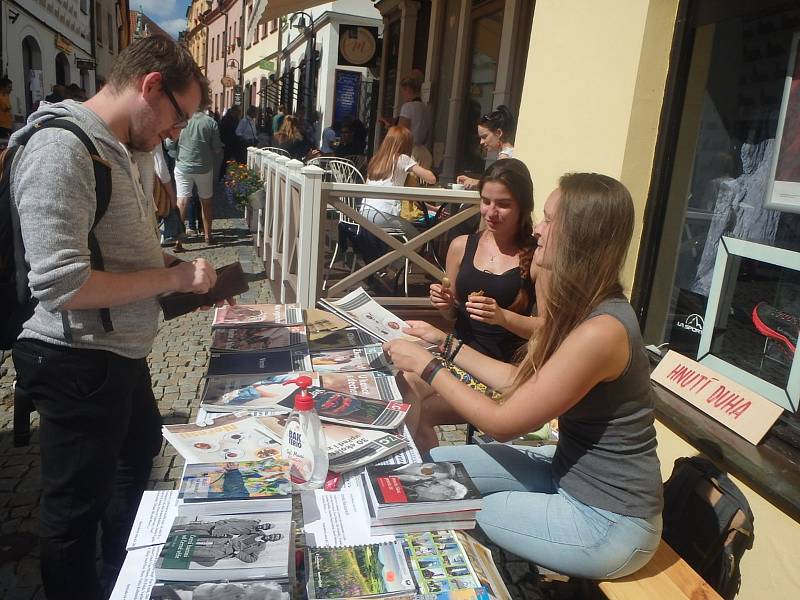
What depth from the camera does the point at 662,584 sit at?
1.90m

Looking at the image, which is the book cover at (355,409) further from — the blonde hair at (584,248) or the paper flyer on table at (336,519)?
the blonde hair at (584,248)

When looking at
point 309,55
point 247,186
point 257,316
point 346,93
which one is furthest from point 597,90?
point 309,55

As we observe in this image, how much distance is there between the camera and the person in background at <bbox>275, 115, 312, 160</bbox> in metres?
11.8

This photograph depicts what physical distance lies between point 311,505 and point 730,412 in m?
1.69

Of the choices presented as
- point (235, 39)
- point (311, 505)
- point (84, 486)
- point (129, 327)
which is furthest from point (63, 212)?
point (235, 39)

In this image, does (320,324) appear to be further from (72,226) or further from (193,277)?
A: (72,226)

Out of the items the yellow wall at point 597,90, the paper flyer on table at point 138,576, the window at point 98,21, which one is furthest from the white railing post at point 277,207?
the window at point 98,21

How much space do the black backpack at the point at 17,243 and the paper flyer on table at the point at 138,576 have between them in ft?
2.23

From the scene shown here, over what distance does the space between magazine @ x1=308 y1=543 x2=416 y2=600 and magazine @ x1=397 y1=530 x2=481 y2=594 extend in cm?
3

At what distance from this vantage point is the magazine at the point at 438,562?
52.2 inches

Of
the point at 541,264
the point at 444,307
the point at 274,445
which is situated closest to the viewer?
the point at 274,445

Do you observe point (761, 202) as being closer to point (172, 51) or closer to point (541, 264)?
point (541, 264)

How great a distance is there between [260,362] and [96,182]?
2.96 feet

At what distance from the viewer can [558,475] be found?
209 cm
